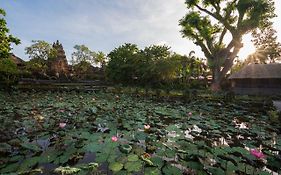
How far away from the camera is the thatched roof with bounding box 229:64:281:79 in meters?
24.0

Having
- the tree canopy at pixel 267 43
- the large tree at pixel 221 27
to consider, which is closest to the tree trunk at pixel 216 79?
the large tree at pixel 221 27

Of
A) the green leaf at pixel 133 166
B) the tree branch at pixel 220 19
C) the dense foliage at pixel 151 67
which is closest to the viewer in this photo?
the green leaf at pixel 133 166

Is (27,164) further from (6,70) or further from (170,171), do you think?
(6,70)

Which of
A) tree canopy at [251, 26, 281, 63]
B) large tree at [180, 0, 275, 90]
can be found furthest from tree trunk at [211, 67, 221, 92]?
tree canopy at [251, 26, 281, 63]

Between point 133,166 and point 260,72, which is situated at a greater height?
point 260,72

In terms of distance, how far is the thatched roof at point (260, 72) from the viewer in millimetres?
23977

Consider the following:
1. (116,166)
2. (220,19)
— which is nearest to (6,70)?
(116,166)

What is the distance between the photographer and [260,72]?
25.2 metres

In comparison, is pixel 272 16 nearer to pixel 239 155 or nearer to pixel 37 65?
pixel 239 155

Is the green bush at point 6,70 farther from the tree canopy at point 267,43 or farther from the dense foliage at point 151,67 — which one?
the tree canopy at point 267,43

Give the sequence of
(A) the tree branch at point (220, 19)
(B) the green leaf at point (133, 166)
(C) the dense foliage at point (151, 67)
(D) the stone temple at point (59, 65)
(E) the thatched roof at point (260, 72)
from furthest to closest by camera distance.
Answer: (D) the stone temple at point (59, 65)
(C) the dense foliage at point (151, 67)
(A) the tree branch at point (220, 19)
(E) the thatched roof at point (260, 72)
(B) the green leaf at point (133, 166)

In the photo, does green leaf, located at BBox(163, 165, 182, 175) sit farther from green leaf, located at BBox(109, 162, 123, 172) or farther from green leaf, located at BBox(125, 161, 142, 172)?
green leaf, located at BBox(109, 162, 123, 172)

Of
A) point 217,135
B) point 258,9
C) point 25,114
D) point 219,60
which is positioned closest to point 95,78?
point 219,60

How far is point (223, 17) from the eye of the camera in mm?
26359
